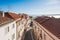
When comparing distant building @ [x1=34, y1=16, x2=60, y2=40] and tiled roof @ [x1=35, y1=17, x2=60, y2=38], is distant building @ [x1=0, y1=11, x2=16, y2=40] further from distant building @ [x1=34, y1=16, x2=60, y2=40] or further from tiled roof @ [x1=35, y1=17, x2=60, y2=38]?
tiled roof @ [x1=35, y1=17, x2=60, y2=38]

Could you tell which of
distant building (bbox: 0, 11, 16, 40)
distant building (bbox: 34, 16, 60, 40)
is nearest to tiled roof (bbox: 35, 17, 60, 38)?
distant building (bbox: 34, 16, 60, 40)

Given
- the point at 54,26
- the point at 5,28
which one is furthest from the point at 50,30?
the point at 5,28

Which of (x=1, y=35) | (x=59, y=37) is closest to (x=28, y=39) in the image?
(x=1, y=35)

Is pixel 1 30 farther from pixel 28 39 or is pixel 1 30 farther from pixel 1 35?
pixel 28 39

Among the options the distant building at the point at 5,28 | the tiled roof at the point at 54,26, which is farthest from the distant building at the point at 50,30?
the distant building at the point at 5,28

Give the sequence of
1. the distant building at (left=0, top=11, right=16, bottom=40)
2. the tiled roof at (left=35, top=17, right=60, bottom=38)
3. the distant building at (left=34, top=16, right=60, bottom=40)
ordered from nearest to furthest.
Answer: the distant building at (left=34, top=16, right=60, bottom=40)
the tiled roof at (left=35, top=17, right=60, bottom=38)
the distant building at (left=0, top=11, right=16, bottom=40)

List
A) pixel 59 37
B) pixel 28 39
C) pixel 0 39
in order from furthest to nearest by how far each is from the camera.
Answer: pixel 28 39 < pixel 0 39 < pixel 59 37

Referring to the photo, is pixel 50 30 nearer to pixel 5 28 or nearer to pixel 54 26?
pixel 54 26

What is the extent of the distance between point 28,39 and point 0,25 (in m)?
19.4

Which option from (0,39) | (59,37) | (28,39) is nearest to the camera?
(59,37)

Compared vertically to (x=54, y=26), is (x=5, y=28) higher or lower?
lower

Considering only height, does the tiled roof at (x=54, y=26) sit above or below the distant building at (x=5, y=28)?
above

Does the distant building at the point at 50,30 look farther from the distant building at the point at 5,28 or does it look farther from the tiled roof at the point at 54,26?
the distant building at the point at 5,28

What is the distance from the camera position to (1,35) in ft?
55.3
